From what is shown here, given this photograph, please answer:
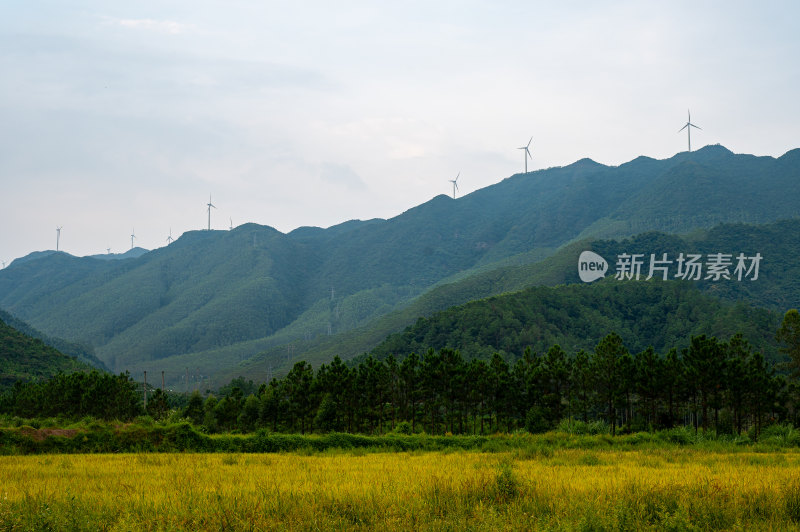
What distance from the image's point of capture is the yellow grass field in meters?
12.5

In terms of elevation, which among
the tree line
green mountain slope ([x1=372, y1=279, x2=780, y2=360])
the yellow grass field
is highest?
green mountain slope ([x1=372, y1=279, x2=780, y2=360])

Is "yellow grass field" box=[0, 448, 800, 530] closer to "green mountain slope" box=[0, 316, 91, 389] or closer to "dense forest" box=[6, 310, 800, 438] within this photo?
"dense forest" box=[6, 310, 800, 438]

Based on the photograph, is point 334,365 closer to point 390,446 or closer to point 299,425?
point 299,425

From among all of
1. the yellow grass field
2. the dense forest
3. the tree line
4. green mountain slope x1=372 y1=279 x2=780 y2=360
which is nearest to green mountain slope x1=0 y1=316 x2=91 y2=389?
the dense forest

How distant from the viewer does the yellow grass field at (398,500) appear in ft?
40.9

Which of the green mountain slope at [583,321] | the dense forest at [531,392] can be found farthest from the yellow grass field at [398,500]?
the green mountain slope at [583,321]

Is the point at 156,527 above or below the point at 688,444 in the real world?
above

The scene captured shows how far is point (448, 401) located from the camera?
66562 mm

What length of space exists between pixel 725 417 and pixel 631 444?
3858 cm

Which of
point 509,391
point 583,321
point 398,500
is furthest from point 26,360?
point 398,500

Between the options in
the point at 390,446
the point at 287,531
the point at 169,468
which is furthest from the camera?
the point at 390,446

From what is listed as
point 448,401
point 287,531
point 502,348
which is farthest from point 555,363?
point 502,348

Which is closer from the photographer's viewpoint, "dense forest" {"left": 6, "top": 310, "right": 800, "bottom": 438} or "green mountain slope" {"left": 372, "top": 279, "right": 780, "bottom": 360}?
"dense forest" {"left": 6, "top": 310, "right": 800, "bottom": 438}

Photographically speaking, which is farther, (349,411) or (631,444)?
(349,411)
